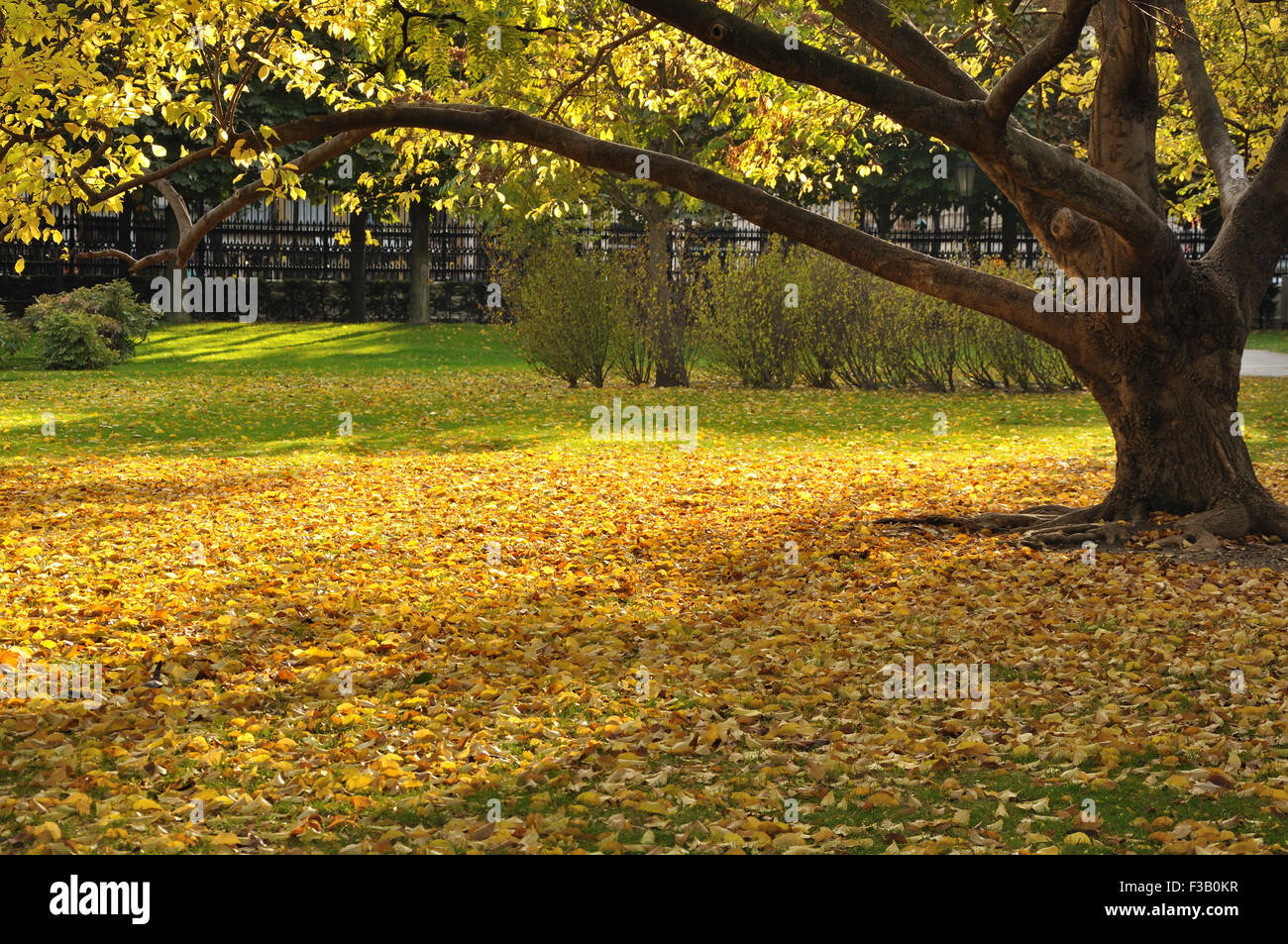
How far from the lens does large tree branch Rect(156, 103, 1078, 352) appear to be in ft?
28.8

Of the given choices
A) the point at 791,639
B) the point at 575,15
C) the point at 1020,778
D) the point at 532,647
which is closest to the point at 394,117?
the point at 532,647

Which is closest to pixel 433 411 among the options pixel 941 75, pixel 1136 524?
pixel 941 75

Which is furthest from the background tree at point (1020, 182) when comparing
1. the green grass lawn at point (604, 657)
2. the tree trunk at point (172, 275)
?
the tree trunk at point (172, 275)

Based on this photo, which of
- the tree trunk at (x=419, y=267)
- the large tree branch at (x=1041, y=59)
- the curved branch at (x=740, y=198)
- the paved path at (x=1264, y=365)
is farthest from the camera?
the tree trunk at (x=419, y=267)

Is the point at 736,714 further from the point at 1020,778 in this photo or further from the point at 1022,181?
the point at 1022,181

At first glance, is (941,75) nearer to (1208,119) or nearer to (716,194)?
(716,194)

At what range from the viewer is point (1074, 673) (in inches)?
270

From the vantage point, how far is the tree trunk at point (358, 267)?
34.2 metres

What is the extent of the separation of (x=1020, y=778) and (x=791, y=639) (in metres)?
2.24

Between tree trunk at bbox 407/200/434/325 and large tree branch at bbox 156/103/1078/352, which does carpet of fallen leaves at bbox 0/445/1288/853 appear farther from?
tree trunk at bbox 407/200/434/325

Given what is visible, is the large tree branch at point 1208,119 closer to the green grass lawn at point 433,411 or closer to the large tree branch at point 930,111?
the large tree branch at point 930,111

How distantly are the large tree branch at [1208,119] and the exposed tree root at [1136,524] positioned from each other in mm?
2412

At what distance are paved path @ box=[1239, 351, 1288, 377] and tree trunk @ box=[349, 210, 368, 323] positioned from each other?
2114cm

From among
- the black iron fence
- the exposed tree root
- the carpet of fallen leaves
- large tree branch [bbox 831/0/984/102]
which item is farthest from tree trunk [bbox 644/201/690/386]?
large tree branch [bbox 831/0/984/102]
